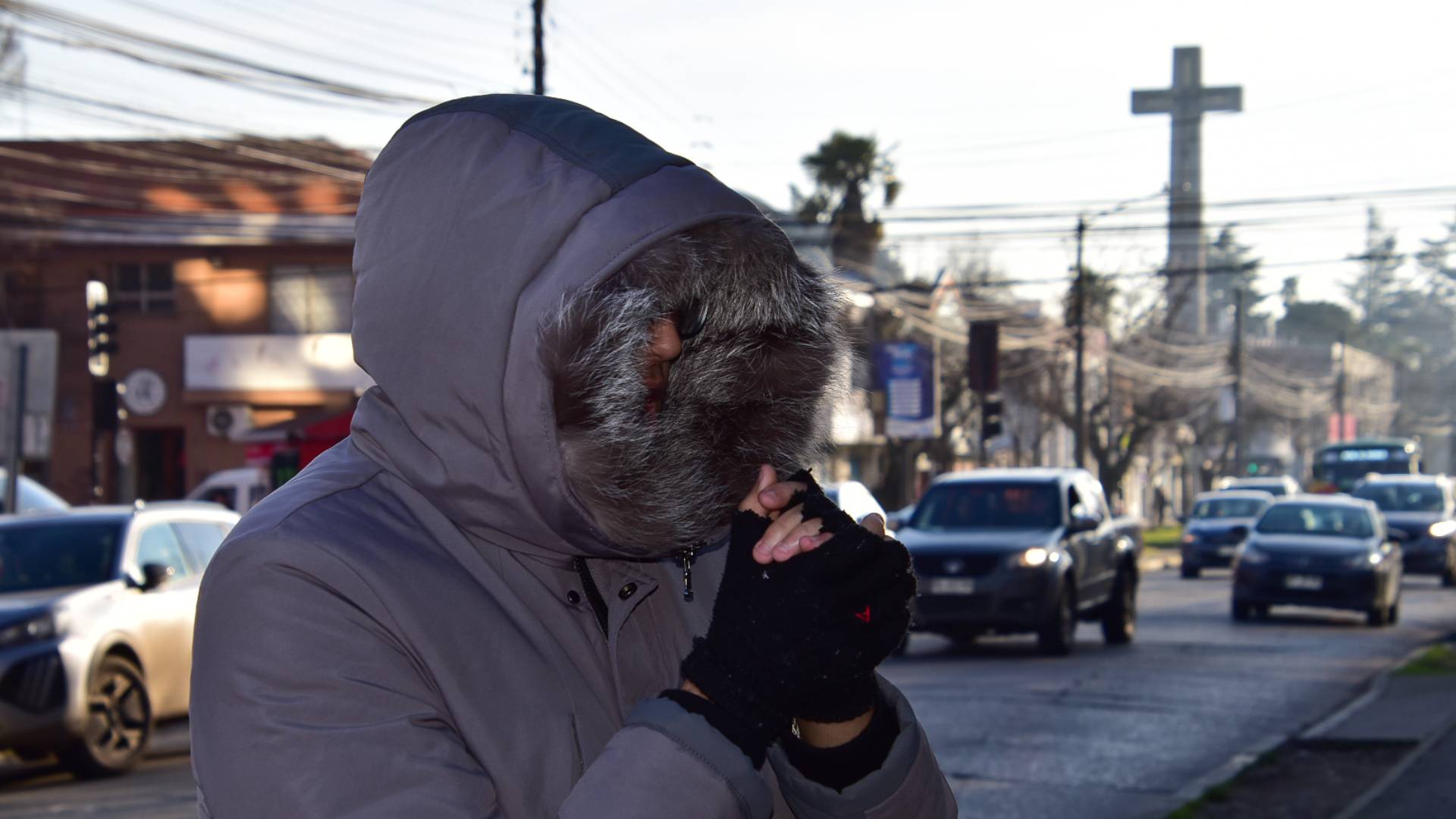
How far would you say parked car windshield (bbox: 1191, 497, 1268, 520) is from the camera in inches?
1288

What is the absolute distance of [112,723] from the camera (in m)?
9.96

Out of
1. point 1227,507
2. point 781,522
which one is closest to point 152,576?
point 781,522

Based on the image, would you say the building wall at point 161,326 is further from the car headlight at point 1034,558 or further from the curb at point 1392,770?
the curb at point 1392,770

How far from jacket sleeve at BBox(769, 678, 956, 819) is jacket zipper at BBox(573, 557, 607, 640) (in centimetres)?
24

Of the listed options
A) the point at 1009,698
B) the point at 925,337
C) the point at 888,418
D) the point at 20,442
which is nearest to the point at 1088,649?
the point at 1009,698

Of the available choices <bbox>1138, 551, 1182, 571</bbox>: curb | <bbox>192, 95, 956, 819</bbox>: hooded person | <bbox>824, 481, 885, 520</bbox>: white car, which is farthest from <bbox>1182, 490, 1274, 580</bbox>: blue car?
<bbox>192, 95, 956, 819</bbox>: hooded person

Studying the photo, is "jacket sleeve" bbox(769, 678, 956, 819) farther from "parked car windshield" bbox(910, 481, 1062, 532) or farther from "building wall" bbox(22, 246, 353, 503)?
"building wall" bbox(22, 246, 353, 503)

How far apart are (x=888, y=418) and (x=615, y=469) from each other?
38.8m

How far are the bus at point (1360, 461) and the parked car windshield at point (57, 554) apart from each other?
41807 millimetres

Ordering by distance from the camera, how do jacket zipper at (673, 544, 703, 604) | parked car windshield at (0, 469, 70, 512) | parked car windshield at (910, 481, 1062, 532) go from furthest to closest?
1. parked car windshield at (0, 469, 70, 512)
2. parked car windshield at (910, 481, 1062, 532)
3. jacket zipper at (673, 544, 703, 604)

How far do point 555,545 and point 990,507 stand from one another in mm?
15430

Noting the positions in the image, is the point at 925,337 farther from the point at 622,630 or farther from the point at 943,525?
A: the point at 622,630

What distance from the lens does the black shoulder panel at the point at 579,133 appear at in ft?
5.90

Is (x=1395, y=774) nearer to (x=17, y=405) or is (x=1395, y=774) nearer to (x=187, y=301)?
(x=17, y=405)
